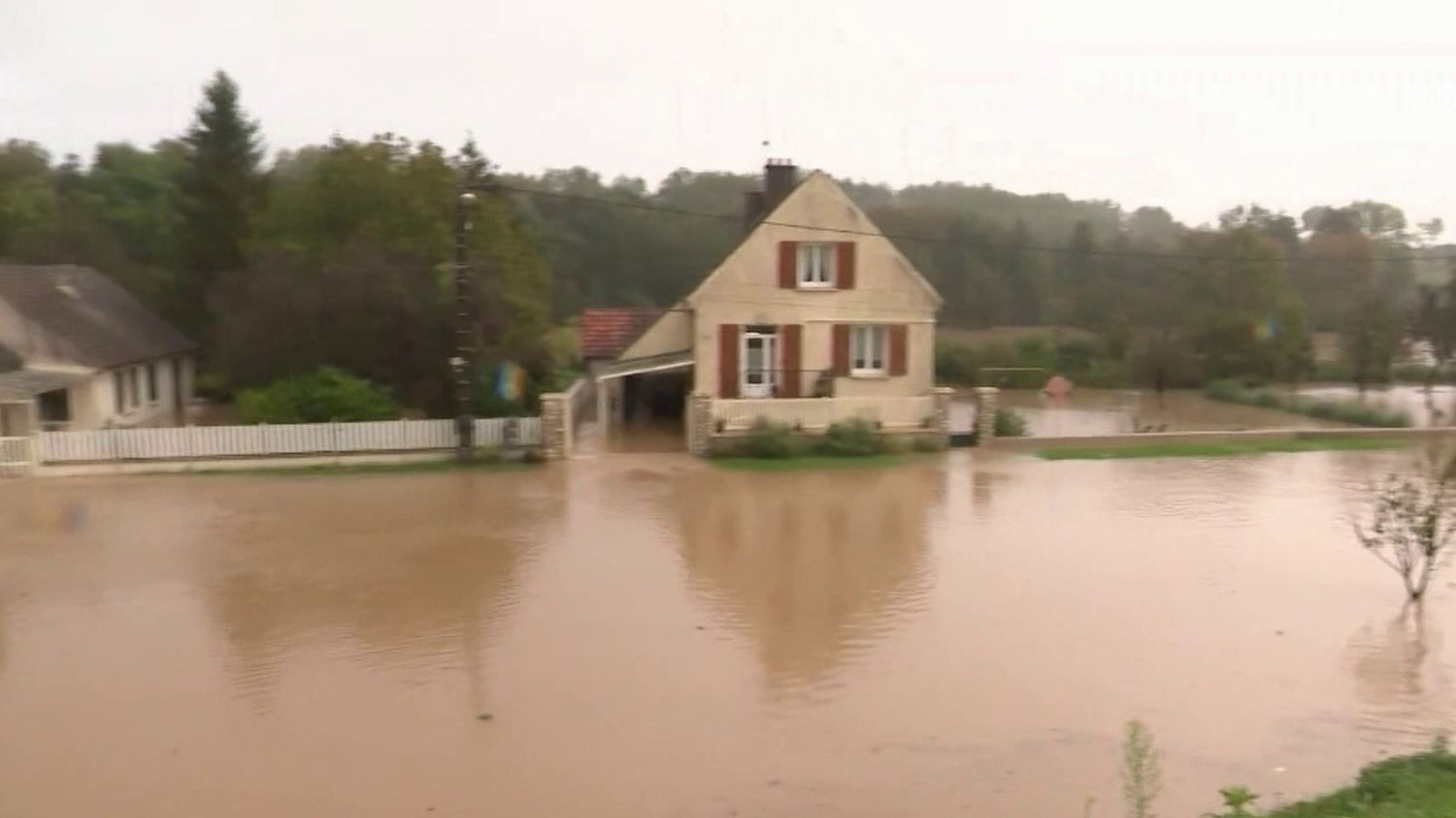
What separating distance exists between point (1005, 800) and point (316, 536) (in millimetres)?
11466

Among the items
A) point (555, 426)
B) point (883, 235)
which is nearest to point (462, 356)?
point (555, 426)

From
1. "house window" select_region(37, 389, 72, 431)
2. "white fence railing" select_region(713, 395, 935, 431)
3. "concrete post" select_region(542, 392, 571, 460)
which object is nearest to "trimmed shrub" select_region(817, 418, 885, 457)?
"white fence railing" select_region(713, 395, 935, 431)

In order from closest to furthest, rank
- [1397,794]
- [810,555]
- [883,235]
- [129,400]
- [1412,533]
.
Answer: [1397,794] < [1412,533] < [810,555] < [129,400] < [883,235]

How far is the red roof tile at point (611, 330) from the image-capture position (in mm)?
30609

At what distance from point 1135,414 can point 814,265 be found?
43.9 ft

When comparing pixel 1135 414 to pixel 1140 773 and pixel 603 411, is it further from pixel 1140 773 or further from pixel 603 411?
pixel 1140 773

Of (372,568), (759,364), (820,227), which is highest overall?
(820,227)

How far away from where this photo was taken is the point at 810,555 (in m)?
15.3

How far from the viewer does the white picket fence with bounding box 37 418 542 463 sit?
68.6 ft

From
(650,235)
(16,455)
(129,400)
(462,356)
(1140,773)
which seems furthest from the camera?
(650,235)

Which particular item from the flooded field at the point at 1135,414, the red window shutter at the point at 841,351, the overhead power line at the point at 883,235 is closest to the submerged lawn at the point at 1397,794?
the red window shutter at the point at 841,351

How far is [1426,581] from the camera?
13266mm

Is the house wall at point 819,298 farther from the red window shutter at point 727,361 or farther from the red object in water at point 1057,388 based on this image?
the red object in water at point 1057,388

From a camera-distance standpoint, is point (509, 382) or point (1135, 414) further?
point (1135, 414)
